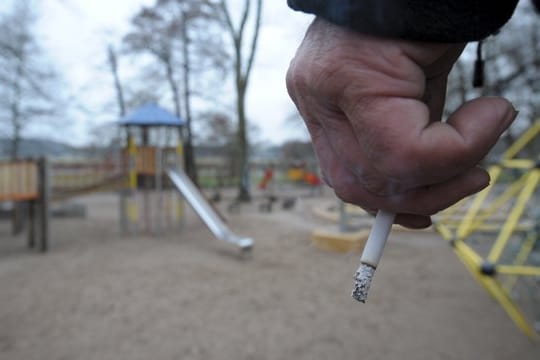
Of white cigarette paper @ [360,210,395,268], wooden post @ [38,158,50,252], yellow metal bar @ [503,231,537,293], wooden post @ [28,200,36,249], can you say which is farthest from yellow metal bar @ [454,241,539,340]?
wooden post @ [28,200,36,249]

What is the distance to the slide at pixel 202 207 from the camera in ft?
14.3

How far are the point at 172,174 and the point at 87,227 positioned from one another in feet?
5.07

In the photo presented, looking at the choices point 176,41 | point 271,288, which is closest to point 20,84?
point 176,41

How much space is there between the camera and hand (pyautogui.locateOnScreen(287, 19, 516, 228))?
0.91 ft

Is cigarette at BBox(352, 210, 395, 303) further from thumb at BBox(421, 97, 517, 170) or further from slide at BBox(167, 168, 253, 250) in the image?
slide at BBox(167, 168, 253, 250)

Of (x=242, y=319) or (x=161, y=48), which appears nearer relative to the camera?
(x=242, y=319)

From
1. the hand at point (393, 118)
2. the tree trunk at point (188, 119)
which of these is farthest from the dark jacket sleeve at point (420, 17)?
the tree trunk at point (188, 119)

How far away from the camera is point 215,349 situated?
198 centimetres

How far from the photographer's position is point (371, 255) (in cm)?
31

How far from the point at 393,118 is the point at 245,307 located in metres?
2.42

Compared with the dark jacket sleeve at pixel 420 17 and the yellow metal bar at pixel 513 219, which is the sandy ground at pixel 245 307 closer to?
the yellow metal bar at pixel 513 219

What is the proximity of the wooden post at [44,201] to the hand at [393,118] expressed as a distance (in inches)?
182

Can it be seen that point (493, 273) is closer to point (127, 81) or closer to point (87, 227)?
point (87, 227)

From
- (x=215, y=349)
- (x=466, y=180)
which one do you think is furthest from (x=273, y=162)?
(x=466, y=180)
